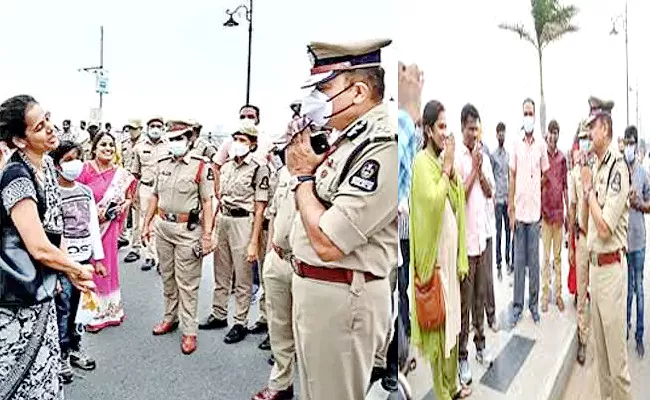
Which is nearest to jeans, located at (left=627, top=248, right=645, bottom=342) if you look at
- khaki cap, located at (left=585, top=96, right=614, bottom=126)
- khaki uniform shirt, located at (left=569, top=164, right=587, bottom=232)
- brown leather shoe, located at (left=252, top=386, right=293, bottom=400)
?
khaki uniform shirt, located at (left=569, top=164, right=587, bottom=232)

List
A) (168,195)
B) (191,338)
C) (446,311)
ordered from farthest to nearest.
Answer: (168,195) < (191,338) < (446,311)

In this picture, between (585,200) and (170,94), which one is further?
(170,94)

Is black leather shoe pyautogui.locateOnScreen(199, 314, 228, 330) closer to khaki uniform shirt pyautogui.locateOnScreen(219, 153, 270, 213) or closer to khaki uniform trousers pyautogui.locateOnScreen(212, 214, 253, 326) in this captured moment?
khaki uniform trousers pyautogui.locateOnScreen(212, 214, 253, 326)

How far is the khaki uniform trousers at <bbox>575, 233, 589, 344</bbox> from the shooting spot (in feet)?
2.92

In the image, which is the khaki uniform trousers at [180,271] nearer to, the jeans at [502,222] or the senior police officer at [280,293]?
the senior police officer at [280,293]

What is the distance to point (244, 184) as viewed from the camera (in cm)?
151

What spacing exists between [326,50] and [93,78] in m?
0.58

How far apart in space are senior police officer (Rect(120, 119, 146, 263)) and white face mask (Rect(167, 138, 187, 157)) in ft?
0.27

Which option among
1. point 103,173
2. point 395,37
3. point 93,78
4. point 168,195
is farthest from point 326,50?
point 103,173

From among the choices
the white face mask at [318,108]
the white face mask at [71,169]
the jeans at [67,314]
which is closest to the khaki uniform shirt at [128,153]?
the white face mask at [71,169]

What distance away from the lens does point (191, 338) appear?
1.34 meters

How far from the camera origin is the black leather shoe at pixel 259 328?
4.10 ft

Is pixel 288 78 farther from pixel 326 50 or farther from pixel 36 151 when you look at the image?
pixel 36 151

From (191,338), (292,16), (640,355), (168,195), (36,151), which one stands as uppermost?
(292,16)
